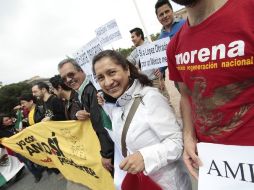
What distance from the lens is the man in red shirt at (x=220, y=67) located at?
1.33m

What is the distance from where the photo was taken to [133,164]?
73.0 inches

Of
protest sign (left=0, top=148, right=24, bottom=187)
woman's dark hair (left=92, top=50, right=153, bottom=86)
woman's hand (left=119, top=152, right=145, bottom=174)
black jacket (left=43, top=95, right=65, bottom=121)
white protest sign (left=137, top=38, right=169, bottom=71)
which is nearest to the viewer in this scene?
woman's hand (left=119, top=152, right=145, bottom=174)

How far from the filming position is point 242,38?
131cm

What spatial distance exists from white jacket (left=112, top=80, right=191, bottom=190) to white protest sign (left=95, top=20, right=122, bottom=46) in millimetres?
2204

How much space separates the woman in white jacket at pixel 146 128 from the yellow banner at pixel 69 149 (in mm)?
2038

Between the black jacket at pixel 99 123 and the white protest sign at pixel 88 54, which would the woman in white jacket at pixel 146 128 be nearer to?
the black jacket at pixel 99 123

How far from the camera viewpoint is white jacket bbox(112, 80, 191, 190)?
1.93m

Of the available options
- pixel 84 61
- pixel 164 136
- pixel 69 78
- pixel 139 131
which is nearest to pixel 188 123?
pixel 164 136

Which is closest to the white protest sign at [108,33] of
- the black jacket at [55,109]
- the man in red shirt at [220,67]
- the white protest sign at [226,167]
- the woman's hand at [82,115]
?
the woman's hand at [82,115]

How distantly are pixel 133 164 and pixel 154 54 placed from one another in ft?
7.76

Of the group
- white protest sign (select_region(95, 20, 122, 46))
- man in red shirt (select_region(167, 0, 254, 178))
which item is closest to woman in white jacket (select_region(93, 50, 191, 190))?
man in red shirt (select_region(167, 0, 254, 178))

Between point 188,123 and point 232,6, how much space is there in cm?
81

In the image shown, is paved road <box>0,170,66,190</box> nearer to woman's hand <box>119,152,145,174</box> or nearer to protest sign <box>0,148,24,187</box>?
protest sign <box>0,148,24,187</box>

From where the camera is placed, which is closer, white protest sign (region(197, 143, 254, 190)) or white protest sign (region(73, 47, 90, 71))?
white protest sign (region(197, 143, 254, 190))
